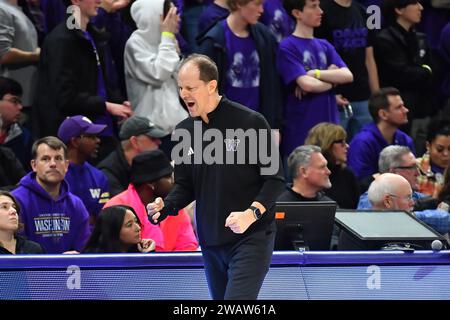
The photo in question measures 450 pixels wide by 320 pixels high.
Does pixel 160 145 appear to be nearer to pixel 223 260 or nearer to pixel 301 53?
pixel 301 53

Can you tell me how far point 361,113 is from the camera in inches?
403

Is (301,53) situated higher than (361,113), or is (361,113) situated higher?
(301,53)

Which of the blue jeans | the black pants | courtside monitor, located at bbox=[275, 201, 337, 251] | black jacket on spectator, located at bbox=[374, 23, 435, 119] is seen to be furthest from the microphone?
black jacket on spectator, located at bbox=[374, 23, 435, 119]

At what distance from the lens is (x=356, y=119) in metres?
10.2

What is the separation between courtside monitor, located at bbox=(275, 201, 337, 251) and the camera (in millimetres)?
6750

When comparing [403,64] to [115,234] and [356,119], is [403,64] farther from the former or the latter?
[115,234]

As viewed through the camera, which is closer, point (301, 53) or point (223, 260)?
point (223, 260)

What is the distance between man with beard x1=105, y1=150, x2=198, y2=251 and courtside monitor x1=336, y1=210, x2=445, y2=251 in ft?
4.04

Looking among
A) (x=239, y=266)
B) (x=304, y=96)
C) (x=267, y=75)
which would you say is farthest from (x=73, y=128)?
(x=239, y=266)

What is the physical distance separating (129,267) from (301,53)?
392cm

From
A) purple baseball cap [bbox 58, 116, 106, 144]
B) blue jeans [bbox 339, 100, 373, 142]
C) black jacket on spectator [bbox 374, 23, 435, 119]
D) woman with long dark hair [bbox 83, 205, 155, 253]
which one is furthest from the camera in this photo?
black jacket on spectator [bbox 374, 23, 435, 119]

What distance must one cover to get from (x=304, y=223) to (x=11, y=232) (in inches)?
70.0

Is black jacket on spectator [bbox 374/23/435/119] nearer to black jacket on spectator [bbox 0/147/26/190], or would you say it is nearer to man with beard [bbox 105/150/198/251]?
man with beard [bbox 105/150/198/251]
